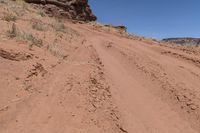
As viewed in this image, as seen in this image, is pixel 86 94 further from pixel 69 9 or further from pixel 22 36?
pixel 69 9

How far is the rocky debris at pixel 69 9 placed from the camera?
32.3 m

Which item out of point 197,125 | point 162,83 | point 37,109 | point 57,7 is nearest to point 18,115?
point 37,109

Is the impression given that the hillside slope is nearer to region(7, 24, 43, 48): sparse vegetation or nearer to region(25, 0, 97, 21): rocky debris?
region(7, 24, 43, 48): sparse vegetation

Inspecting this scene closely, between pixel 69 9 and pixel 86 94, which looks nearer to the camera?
pixel 86 94

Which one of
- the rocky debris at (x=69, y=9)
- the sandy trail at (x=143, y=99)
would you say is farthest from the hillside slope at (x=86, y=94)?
the rocky debris at (x=69, y=9)

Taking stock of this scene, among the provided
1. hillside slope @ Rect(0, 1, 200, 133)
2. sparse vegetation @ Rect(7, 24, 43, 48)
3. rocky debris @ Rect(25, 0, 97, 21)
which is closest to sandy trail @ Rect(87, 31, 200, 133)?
hillside slope @ Rect(0, 1, 200, 133)

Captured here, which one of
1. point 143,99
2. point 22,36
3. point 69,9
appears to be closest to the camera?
point 143,99

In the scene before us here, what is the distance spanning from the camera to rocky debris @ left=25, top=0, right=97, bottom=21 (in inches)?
1272

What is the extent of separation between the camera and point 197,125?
621 centimetres

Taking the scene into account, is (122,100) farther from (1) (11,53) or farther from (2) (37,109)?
(1) (11,53)

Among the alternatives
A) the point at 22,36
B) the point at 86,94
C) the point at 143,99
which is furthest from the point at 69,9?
the point at 86,94

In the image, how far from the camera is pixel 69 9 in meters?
34.7

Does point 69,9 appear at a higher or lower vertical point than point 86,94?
higher

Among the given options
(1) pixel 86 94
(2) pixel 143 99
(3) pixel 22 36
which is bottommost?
(2) pixel 143 99
